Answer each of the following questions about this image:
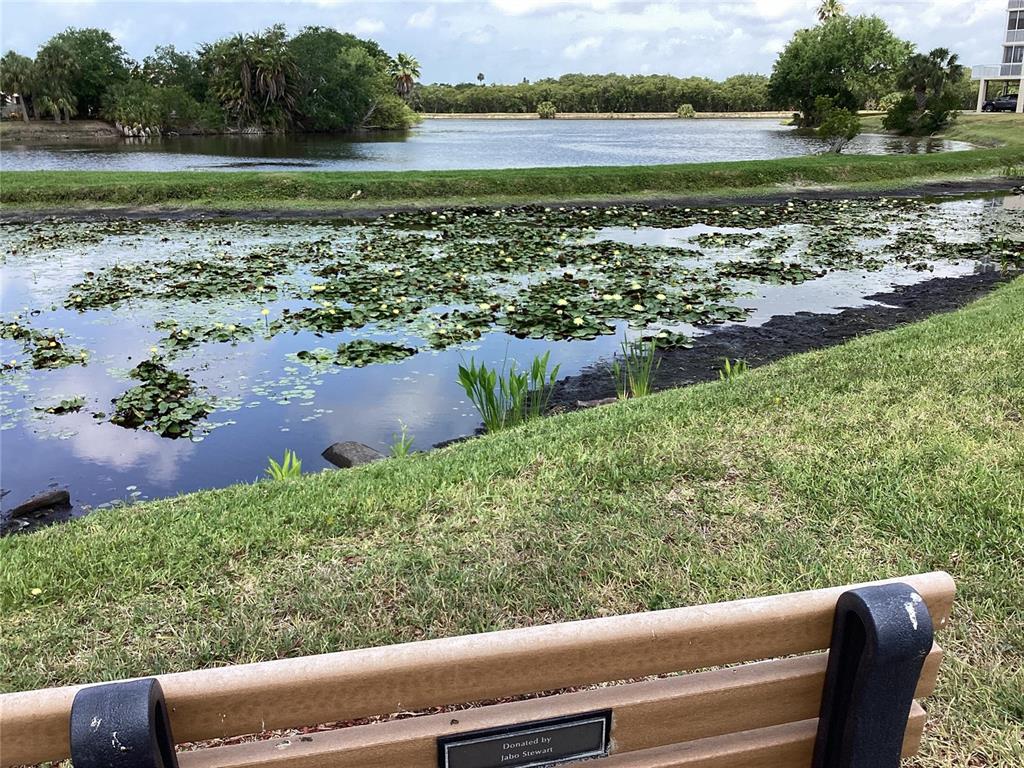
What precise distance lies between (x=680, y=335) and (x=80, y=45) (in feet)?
236

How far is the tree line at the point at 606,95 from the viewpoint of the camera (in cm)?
10744

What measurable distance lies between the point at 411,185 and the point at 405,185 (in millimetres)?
143

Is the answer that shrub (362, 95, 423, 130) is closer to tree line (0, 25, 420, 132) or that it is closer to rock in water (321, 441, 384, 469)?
tree line (0, 25, 420, 132)

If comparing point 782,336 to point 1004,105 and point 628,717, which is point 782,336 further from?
point 1004,105

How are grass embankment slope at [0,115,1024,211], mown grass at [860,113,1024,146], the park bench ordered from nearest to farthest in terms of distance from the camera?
the park bench < grass embankment slope at [0,115,1024,211] < mown grass at [860,113,1024,146]

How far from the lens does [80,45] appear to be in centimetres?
6372

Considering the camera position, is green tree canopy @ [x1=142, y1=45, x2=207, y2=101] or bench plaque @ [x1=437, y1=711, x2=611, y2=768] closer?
bench plaque @ [x1=437, y1=711, x2=611, y2=768]

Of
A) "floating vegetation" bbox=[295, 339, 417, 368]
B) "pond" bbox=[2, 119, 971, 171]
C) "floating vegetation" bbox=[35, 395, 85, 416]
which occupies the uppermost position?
"pond" bbox=[2, 119, 971, 171]

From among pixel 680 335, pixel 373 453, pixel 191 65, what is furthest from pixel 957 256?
pixel 191 65

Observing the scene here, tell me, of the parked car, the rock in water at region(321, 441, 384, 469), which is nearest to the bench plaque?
the rock in water at region(321, 441, 384, 469)

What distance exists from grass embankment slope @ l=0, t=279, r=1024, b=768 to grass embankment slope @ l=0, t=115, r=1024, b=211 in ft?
48.3

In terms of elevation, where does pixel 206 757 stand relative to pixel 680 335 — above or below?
above

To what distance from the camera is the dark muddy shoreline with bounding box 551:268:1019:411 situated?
6.89 meters

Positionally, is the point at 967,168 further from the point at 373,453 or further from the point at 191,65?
the point at 191,65
